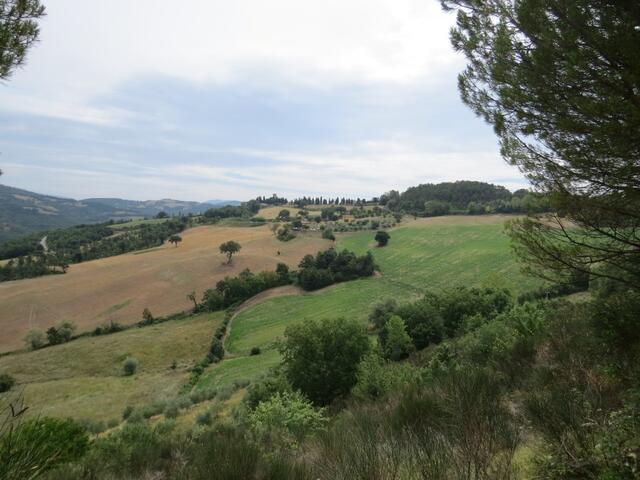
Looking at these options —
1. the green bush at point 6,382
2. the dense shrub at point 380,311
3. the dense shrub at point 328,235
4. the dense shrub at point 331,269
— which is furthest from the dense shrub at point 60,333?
the dense shrub at point 328,235

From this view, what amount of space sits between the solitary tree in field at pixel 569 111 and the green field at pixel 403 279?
109ft

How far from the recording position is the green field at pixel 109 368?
33.3m

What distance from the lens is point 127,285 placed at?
7281 centimetres

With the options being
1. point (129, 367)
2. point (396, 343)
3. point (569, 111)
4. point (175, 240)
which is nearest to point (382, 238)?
point (396, 343)

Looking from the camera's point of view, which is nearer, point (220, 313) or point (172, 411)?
point (172, 411)

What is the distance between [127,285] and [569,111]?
80125mm

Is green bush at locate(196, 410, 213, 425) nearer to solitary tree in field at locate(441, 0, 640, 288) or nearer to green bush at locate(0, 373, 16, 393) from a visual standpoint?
solitary tree in field at locate(441, 0, 640, 288)

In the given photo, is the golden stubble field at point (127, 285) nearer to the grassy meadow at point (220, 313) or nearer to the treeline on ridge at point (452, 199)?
the grassy meadow at point (220, 313)

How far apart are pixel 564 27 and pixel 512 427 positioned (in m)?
6.96

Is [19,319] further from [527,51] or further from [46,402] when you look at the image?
[527,51]

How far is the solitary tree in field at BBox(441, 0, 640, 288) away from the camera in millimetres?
5945

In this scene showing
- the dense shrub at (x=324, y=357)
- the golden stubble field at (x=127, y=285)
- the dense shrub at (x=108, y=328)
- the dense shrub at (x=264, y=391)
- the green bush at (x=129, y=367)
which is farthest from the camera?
the golden stubble field at (x=127, y=285)

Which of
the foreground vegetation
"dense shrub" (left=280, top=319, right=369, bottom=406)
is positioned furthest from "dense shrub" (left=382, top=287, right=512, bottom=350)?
the foreground vegetation

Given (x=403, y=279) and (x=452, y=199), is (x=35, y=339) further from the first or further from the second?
(x=452, y=199)
